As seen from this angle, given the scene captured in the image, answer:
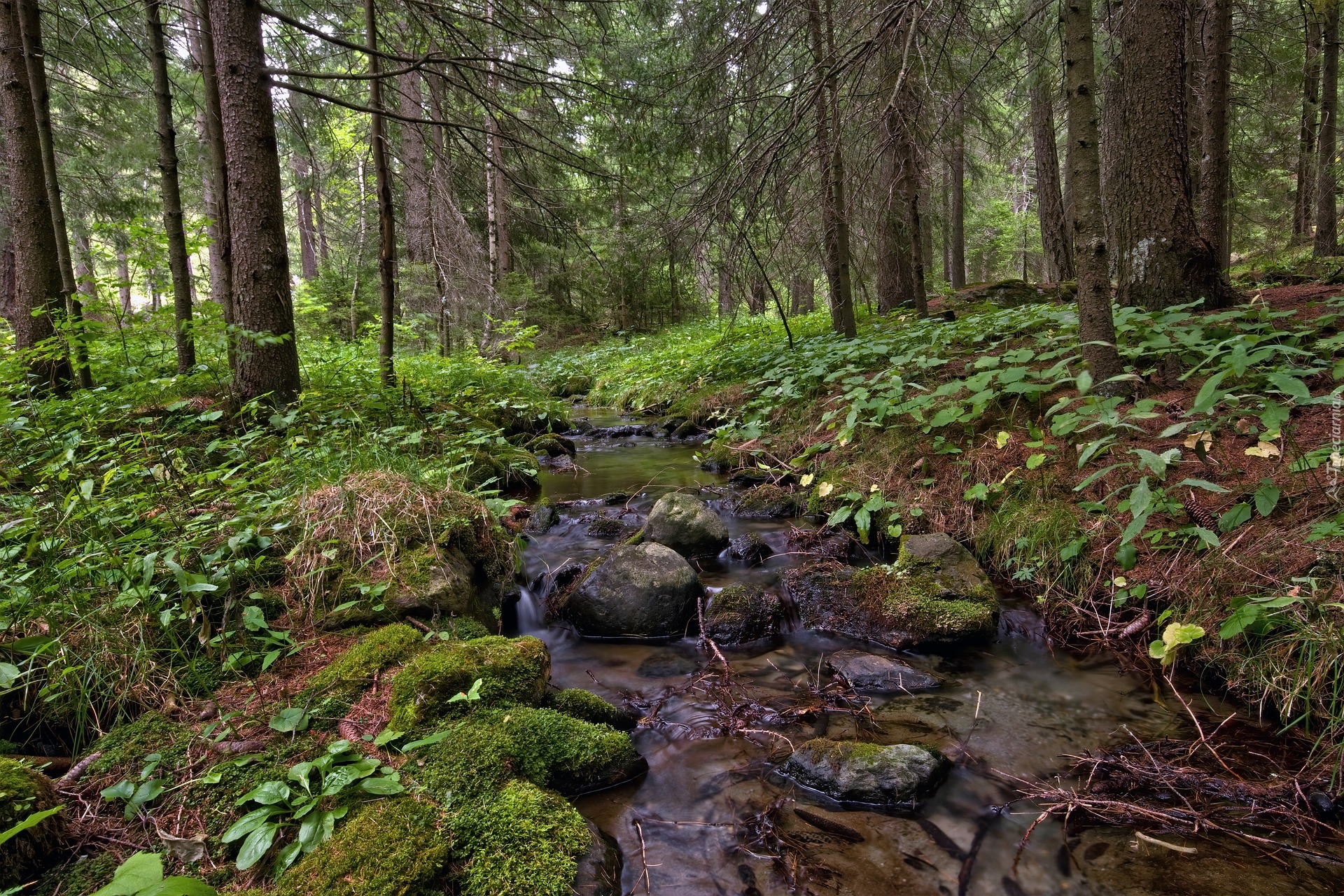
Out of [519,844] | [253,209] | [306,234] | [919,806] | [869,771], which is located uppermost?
[306,234]

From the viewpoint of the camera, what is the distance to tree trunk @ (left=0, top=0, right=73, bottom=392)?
5.96 m

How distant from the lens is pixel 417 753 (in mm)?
2096

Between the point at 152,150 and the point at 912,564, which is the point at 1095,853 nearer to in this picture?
the point at 912,564

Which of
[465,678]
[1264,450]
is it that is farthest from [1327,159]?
[465,678]

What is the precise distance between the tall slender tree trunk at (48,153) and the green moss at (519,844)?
6.55 metres

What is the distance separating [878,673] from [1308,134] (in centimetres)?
1660

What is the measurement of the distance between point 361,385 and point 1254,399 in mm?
7774

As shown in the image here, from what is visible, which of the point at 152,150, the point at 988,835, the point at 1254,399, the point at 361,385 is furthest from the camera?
the point at 152,150

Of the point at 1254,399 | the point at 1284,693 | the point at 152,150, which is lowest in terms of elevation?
the point at 1284,693

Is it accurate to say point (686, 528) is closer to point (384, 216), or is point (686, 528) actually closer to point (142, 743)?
point (142, 743)

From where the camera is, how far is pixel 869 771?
2447mm

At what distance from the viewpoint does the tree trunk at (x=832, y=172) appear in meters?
4.89

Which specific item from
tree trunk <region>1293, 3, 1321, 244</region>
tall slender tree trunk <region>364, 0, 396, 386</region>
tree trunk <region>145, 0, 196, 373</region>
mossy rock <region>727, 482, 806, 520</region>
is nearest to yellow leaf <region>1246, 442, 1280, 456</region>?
mossy rock <region>727, 482, 806, 520</region>

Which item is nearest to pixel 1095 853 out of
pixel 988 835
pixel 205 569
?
pixel 988 835
